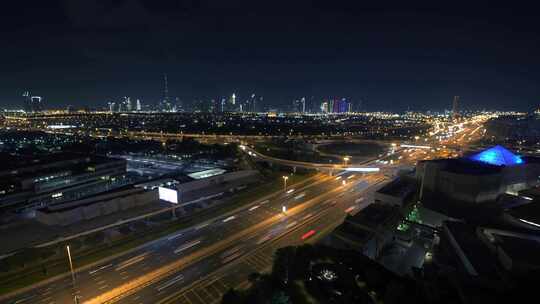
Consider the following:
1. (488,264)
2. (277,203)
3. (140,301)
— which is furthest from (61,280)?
(488,264)

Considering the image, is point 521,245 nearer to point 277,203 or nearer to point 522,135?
point 277,203

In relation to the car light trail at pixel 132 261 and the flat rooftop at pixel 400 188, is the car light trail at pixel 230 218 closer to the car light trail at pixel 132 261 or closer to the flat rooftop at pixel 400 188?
the car light trail at pixel 132 261

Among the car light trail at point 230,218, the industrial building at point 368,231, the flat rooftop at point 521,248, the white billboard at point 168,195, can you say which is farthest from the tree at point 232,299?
the flat rooftop at point 521,248

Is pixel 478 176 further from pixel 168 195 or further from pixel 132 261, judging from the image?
pixel 132 261

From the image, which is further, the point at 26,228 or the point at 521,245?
the point at 26,228

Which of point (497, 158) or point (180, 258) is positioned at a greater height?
point (497, 158)

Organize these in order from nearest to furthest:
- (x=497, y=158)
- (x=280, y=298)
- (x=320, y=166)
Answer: (x=280, y=298), (x=497, y=158), (x=320, y=166)

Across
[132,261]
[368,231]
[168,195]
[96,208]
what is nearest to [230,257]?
[132,261]
